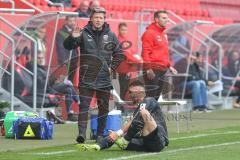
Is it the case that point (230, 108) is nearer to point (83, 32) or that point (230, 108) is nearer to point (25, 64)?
point (25, 64)

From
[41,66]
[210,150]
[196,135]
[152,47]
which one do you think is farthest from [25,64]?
[210,150]

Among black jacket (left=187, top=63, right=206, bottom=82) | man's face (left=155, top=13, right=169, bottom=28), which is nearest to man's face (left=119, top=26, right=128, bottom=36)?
man's face (left=155, top=13, right=169, bottom=28)

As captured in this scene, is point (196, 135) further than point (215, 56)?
No

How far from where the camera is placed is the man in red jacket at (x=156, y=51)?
53.9 feet

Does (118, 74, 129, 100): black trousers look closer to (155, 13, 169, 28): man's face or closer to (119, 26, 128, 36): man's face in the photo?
(155, 13, 169, 28): man's face

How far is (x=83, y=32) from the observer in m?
13.5

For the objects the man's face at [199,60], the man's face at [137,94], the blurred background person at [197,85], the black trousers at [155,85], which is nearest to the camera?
the man's face at [137,94]

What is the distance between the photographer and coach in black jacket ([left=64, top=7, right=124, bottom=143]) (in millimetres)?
13453

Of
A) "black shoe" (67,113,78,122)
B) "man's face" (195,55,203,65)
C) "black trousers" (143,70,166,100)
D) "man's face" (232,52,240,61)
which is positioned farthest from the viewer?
"man's face" (232,52,240,61)

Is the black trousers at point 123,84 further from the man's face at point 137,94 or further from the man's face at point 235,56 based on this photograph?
the man's face at point 235,56

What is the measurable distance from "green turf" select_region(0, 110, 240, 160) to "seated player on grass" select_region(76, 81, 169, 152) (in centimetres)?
13

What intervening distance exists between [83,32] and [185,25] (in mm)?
8654

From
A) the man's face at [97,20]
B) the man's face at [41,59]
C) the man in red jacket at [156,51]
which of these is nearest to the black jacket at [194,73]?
the man's face at [41,59]

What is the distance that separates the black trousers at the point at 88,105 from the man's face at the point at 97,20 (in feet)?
2.97
